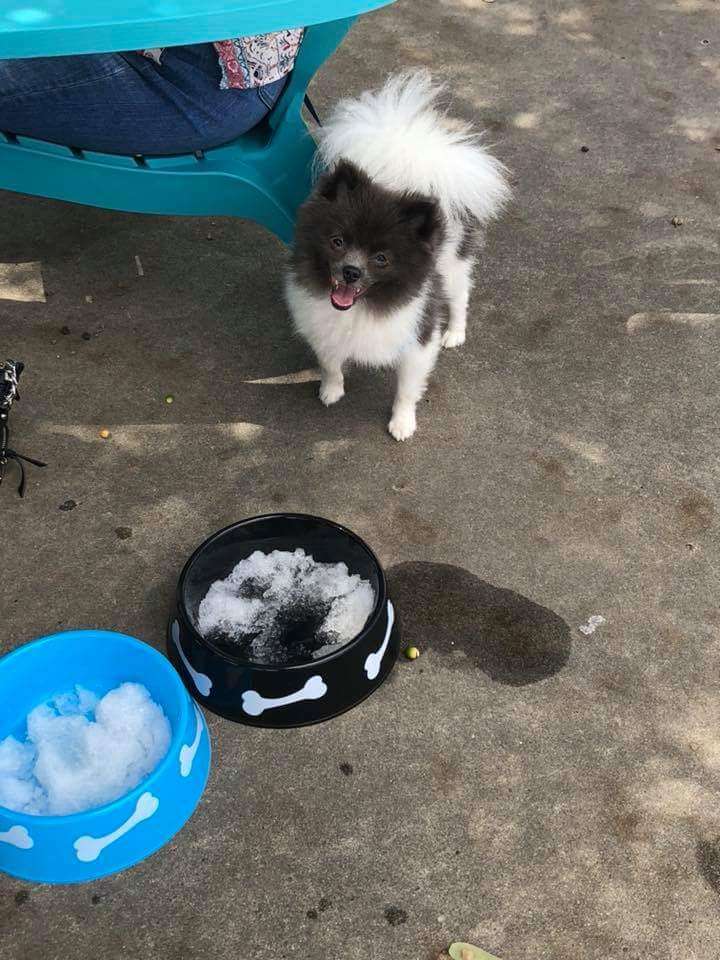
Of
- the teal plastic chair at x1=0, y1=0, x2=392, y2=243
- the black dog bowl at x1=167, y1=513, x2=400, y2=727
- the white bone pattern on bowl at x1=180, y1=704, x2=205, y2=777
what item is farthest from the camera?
the teal plastic chair at x1=0, y1=0, x2=392, y2=243

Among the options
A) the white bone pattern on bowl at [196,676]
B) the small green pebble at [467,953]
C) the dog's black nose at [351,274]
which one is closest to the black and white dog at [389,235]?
the dog's black nose at [351,274]

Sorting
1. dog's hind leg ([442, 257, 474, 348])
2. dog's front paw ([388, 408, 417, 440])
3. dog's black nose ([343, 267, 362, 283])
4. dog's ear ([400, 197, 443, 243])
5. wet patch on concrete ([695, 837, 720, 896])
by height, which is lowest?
wet patch on concrete ([695, 837, 720, 896])

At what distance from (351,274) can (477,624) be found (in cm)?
95

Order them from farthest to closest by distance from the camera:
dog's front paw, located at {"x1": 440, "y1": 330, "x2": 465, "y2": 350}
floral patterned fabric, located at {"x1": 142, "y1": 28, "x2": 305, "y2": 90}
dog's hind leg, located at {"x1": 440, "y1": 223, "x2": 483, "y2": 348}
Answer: dog's front paw, located at {"x1": 440, "y1": 330, "x2": 465, "y2": 350} < dog's hind leg, located at {"x1": 440, "y1": 223, "x2": 483, "y2": 348} < floral patterned fabric, located at {"x1": 142, "y1": 28, "x2": 305, "y2": 90}

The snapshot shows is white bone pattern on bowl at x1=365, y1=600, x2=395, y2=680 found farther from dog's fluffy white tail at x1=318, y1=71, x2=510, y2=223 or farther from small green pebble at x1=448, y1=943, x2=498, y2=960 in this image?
dog's fluffy white tail at x1=318, y1=71, x2=510, y2=223

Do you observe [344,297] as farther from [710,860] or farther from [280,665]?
[710,860]

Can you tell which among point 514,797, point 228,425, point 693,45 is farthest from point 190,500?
point 693,45

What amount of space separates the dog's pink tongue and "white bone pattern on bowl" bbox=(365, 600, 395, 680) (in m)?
0.80

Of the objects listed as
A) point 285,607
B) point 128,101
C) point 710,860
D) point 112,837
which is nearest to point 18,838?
point 112,837

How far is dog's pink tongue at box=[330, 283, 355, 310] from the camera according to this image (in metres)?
2.31

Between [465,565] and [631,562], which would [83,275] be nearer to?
[465,565]

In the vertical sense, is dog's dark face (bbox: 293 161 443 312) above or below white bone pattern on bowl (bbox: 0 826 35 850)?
above

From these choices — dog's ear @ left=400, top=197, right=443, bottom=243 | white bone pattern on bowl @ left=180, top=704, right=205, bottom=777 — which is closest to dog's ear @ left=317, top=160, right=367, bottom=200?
dog's ear @ left=400, top=197, right=443, bottom=243

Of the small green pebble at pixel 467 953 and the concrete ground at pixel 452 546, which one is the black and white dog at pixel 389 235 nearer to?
the concrete ground at pixel 452 546
